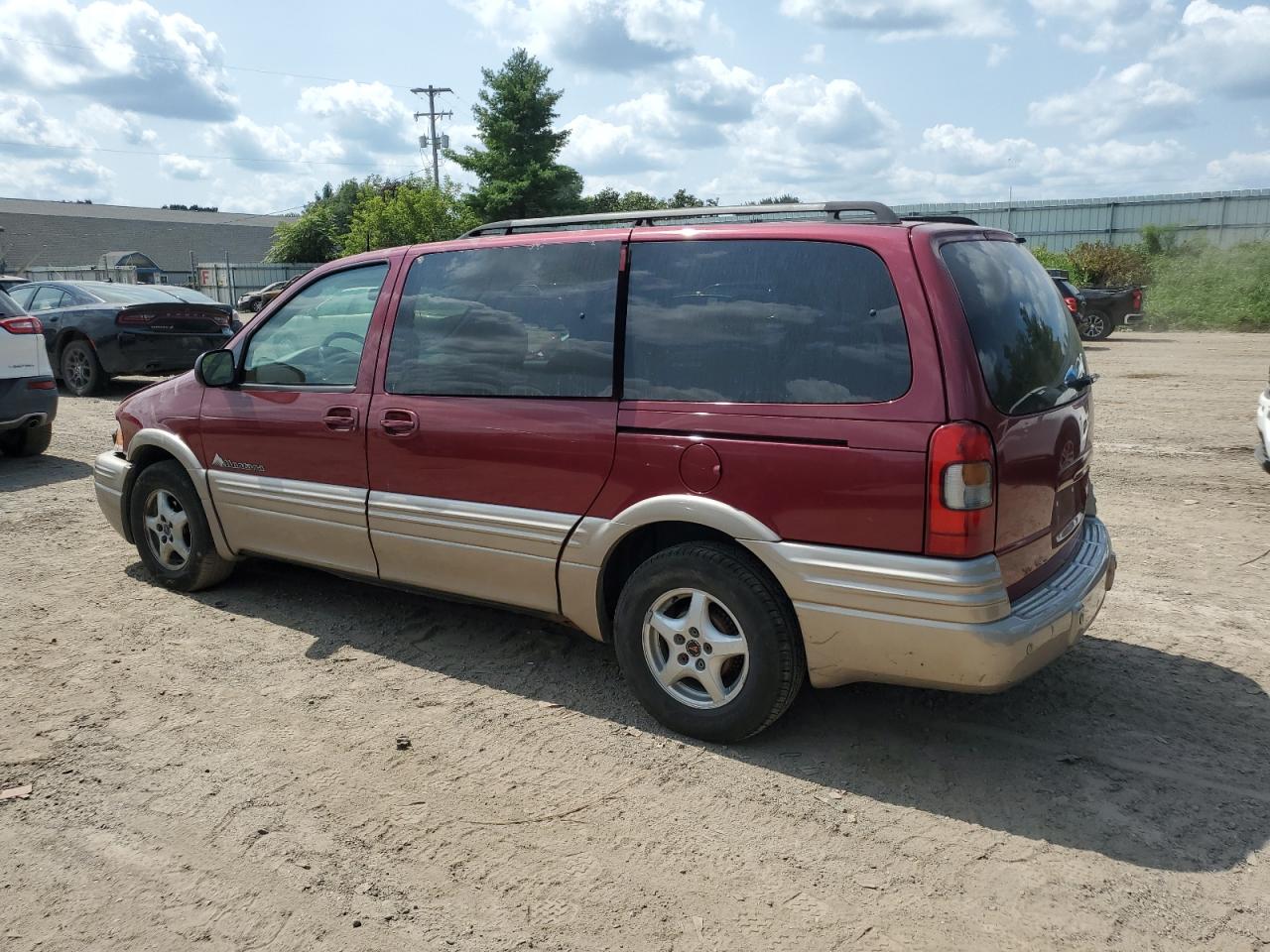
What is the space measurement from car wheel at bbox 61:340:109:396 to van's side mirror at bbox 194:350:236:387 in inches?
355

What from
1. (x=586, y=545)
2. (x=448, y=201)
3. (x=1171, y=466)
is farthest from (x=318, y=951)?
(x=448, y=201)

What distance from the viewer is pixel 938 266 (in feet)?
10.9

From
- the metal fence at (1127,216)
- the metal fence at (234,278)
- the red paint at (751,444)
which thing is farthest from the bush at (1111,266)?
the red paint at (751,444)

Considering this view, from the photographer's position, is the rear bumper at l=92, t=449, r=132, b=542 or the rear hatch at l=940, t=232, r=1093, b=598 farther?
the rear bumper at l=92, t=449, r=132, b=542

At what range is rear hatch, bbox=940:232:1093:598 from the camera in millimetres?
3326

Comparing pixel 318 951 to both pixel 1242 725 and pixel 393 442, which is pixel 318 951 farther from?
pixel 1242 725

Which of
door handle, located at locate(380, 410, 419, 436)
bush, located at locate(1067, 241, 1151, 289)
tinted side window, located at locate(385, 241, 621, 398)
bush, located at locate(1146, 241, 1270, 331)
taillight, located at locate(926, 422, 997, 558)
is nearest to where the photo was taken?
taillight, located at locate(926, 422, 997, 558)

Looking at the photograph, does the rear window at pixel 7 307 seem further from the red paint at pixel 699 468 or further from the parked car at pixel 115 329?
the red paint at pixel 699 468

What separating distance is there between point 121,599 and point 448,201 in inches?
1646

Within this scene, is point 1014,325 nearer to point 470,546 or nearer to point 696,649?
point 696,649

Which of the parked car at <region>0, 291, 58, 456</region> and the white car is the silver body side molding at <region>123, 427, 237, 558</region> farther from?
the white car

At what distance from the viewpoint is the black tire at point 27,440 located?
9242 millimetres

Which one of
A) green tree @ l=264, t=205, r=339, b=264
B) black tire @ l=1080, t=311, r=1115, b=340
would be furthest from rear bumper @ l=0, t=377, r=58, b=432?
green tree @ l=264, t=205, r=339, b=264

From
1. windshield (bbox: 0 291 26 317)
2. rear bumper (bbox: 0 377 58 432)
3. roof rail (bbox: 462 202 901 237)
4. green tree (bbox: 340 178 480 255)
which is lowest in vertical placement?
rear bumper (bbox: 0 377 58 432)
